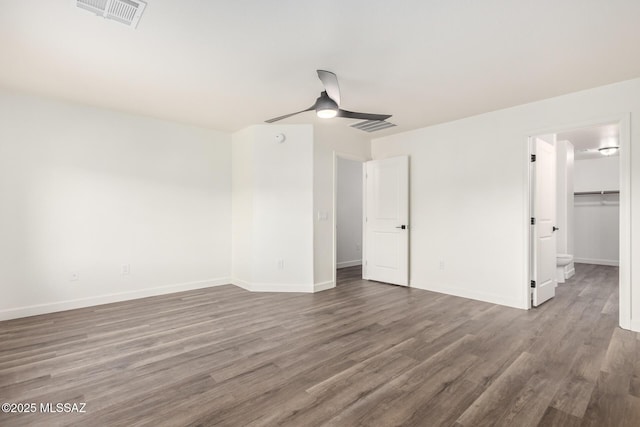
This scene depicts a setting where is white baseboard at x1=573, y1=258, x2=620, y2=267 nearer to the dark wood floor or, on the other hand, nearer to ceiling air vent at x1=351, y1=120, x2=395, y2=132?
the dark wood floor

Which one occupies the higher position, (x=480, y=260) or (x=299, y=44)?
(x=299, y=44)

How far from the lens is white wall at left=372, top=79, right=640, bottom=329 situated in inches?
129

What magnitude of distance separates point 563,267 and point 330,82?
535 centimetres

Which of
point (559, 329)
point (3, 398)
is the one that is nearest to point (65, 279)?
point (3, 398)

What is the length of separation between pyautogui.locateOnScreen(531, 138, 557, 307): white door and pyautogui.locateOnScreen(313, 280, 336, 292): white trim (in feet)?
8.87

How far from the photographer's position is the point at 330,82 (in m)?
2.76

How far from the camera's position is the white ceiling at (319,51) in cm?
205

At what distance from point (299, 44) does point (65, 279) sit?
155 inches

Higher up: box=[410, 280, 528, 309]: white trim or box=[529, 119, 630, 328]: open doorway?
box=[529, 119, 630, 328]: open doorway

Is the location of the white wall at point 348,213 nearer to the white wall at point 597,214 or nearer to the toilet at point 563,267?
the toilet at point 563,267

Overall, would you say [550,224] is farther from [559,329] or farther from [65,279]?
[65,279]

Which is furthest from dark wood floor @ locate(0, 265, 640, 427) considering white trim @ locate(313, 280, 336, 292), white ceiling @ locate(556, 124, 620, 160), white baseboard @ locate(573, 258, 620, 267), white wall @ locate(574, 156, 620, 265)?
white wall @ locate(574, 156, 620, 265)

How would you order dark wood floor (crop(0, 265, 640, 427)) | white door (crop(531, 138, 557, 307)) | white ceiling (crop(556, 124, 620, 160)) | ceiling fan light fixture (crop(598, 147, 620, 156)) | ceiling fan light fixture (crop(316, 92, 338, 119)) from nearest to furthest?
dark wood floor (crop(0, 265, 640, 427)), ceiling fan light fixture (crop(316, 92, 338, 119)), white door (crop(531, 138, 557, 307)), white ceiling (crop(556, 124, 620, 160)), ceiling fan light fixture (crop(598, 147, 620, 156))

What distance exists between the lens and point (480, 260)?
4211 mm
